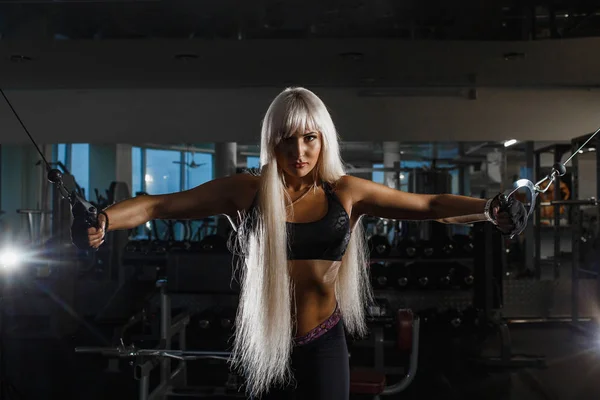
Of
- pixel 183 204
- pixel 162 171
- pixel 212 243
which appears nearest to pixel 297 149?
pixel 183 204

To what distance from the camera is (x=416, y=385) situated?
3.38 meters

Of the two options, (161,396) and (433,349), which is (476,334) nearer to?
(433,349)

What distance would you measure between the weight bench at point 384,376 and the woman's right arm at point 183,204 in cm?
126

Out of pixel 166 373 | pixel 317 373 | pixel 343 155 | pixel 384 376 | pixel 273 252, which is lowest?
pixel 166 373

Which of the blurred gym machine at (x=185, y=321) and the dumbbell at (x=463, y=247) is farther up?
the dumbbell at (x=463, y=247)

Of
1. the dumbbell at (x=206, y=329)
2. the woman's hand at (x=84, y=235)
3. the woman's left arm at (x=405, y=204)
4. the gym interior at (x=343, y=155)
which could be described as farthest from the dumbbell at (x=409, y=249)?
the woman's hand at (x=84, y=235)

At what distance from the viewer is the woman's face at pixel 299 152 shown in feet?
4.43

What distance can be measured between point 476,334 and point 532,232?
1.64 m

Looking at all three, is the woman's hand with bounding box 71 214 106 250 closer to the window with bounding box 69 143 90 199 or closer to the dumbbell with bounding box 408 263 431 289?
the dumbbell with bounding box 408 263 431 289

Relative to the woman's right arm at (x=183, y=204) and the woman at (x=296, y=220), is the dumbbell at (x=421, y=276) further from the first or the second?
the woman's right arm at (x=183, y=204)

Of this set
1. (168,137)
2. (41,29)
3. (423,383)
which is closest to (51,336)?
(168,137)

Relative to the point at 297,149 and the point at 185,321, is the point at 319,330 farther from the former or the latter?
the point at 185,321

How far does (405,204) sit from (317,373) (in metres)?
0.49

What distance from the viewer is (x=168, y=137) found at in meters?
5.24
